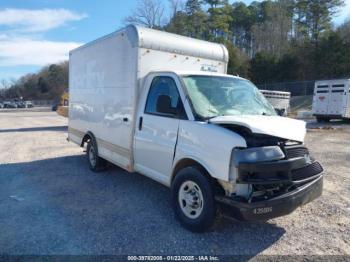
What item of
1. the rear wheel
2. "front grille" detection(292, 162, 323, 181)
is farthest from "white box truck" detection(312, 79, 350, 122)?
"front grille" detection(292, 162, 323, 181)

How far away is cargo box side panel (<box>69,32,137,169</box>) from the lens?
6.23 metres

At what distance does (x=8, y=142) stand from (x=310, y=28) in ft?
166

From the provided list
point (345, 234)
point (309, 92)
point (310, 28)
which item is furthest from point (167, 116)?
point (310, 28)

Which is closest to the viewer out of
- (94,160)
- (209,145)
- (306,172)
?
(209,145)

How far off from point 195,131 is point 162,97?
0.88 metres

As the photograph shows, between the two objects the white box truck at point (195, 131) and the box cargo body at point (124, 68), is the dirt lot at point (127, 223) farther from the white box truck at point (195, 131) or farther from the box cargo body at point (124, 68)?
the box cargo body at point (124, 68)

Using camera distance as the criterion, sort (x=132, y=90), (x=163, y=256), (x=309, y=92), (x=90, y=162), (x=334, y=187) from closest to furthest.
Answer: (x=163, y=256), (x=132, y=90), (x=334, y=187), (x=90, y=162), (x=309, y=92)

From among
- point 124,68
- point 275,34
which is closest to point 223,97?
point 124,68

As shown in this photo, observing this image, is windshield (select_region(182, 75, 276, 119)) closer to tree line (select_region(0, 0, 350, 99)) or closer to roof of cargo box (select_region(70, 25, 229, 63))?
roof of cargo box (select_region(70, 25, 229, 63))

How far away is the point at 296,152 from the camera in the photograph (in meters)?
4.45

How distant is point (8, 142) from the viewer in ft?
43.7

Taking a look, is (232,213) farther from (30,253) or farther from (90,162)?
(90,162)

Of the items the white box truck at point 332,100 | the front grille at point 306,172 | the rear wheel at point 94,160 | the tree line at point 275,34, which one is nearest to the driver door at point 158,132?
the front grille at point 306,172

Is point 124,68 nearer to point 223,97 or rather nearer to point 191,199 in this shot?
point 223,97
